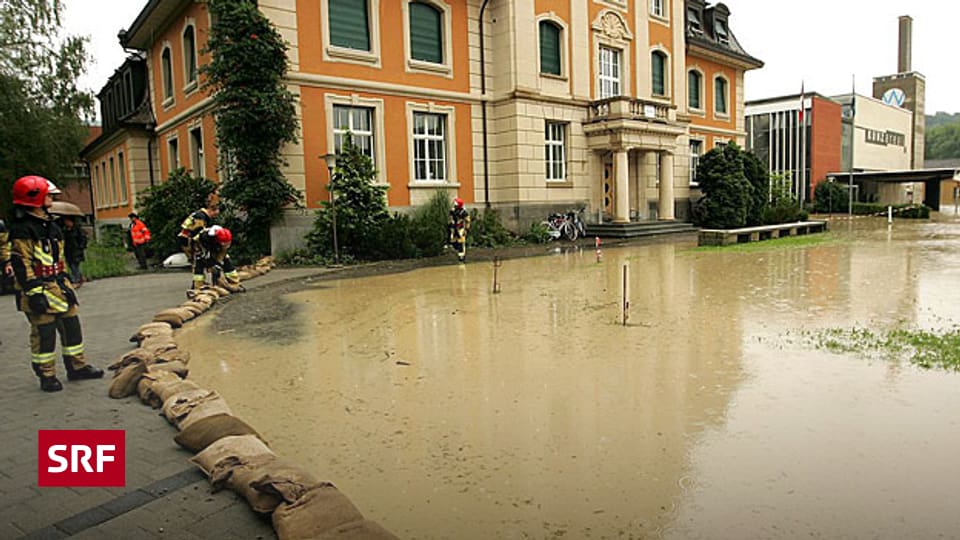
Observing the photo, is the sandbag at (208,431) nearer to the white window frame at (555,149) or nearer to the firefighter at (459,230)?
the firefighter at (459,230)

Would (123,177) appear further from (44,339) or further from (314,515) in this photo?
(314,515)

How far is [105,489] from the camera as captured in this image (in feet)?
12.2

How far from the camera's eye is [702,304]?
9.28m

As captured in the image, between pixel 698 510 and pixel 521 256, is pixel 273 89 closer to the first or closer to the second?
pixel 521 256

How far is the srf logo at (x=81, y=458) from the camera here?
153 inches

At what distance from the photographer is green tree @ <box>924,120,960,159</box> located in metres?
93.1

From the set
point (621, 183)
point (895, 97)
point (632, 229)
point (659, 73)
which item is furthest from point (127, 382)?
point (895, 97)

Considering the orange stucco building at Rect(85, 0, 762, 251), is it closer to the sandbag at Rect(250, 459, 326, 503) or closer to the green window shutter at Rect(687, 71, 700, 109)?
the green window shutter at Rect(687, 71, 700, 109)

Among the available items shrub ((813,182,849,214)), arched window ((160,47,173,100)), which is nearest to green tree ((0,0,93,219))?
arched window ((160,47,173,100))

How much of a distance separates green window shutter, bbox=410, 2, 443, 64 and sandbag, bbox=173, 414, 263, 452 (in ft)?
59.7

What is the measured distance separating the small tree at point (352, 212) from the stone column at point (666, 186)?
14453 millimetres

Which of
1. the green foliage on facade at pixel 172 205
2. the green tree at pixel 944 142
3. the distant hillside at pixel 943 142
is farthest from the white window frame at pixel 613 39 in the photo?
the green tree at pixel 944 142

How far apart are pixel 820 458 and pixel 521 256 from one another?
1462 cm

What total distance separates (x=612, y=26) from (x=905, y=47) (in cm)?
5764
